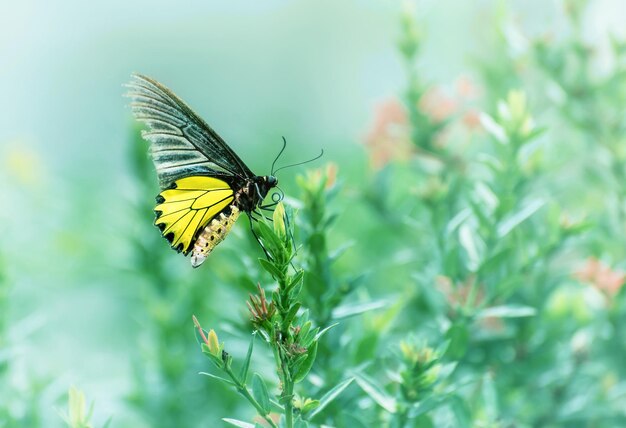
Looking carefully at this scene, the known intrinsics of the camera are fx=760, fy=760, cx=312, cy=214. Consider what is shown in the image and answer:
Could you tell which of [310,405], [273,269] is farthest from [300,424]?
[273,269]

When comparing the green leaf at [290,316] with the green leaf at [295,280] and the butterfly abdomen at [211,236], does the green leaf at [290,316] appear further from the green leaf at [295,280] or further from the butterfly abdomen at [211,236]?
the butterfly abdomen at [211,236]

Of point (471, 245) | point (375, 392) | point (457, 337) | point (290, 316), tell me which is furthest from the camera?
point (471, 245)

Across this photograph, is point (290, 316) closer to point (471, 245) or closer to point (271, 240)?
point (271, 240)

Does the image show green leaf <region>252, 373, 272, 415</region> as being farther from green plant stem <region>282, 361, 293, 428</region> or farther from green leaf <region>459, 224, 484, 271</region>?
green leaf <region>459, 224, 484, 271</region>

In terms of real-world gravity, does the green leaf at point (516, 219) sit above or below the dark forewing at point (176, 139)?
below

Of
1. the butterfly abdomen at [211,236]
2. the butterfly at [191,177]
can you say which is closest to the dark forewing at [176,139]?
the butterfly at [191,177]

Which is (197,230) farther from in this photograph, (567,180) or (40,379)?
(567,180)

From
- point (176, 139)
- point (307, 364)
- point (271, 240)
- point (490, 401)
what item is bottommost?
point (490, 401)
